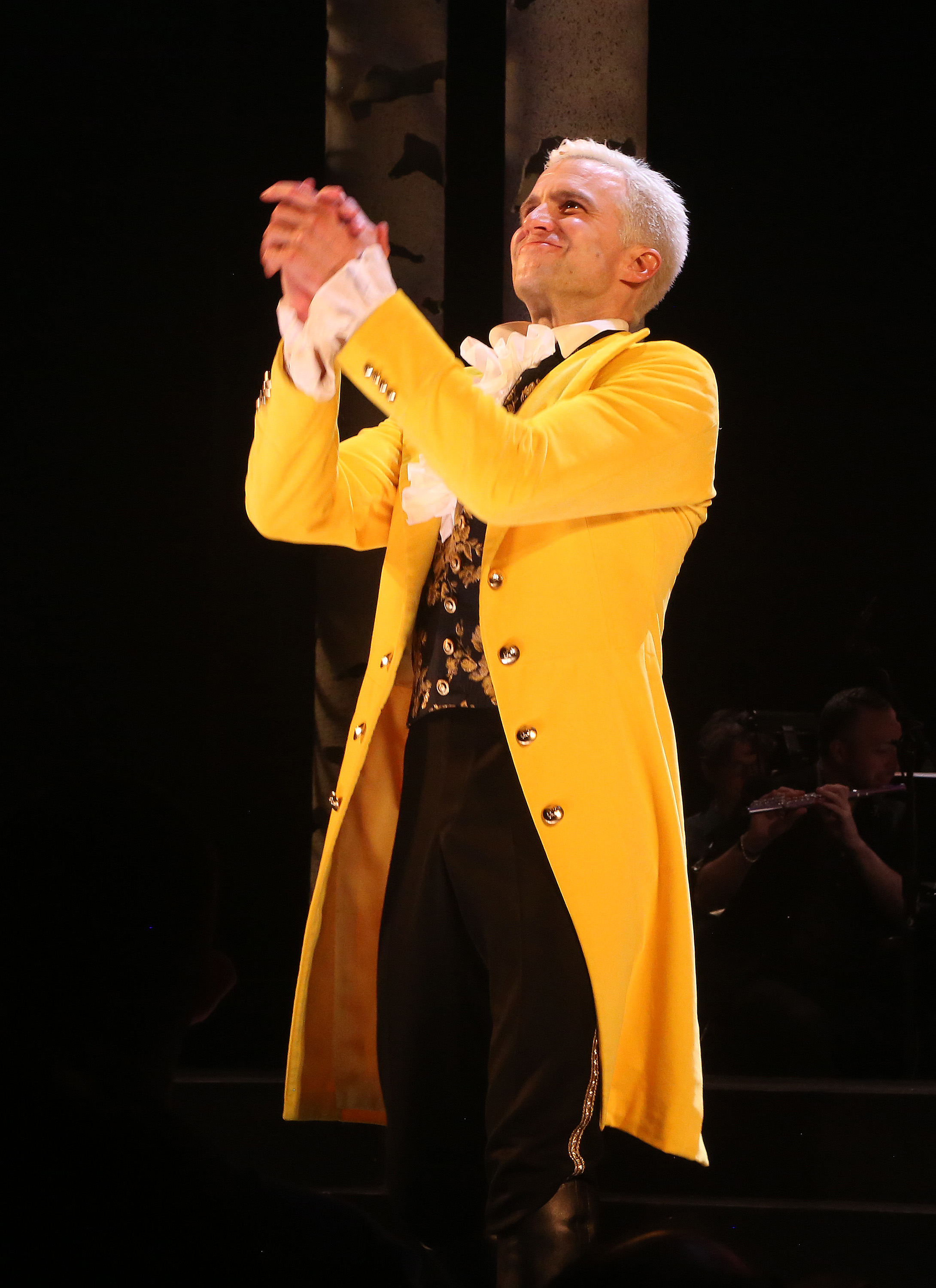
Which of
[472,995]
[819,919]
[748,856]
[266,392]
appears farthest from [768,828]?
[266,392]

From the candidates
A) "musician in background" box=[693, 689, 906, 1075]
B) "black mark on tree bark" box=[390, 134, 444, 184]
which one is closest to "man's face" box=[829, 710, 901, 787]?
"musician in background" box=[693, 689, 906, 1075]

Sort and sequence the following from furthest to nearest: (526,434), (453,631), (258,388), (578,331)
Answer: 1. (258,388)
2. (578,331)
3. (453,631)
4. (526,434)

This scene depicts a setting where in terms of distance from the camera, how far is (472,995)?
134 centimetres

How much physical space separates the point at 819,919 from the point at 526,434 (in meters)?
1.45

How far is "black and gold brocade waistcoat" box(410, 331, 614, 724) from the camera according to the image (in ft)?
4.45

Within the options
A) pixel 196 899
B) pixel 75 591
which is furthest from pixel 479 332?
pixel 196 899

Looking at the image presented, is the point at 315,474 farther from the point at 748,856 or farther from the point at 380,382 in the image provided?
the point at 748,856

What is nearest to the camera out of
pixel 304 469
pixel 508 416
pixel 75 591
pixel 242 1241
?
pixel 242 1241

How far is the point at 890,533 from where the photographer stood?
277cm

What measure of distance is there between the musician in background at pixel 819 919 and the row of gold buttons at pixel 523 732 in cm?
118

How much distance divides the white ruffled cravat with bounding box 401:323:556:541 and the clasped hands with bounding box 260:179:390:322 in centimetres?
25

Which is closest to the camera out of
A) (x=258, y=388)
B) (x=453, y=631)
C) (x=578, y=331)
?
(x=453, y=631)

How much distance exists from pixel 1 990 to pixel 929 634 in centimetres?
242

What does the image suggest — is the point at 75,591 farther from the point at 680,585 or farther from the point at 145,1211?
the point at 145,1211
